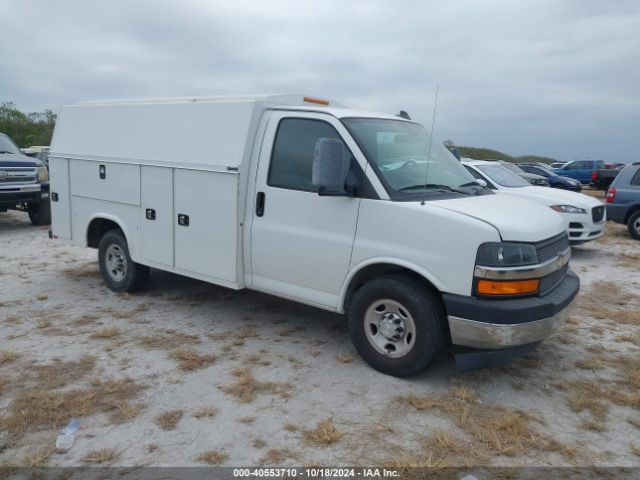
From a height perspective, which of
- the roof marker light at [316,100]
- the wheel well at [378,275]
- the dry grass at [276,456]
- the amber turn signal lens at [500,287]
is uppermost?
the roof marker light at [316,100]

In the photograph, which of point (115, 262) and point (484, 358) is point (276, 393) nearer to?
point (484, 358)

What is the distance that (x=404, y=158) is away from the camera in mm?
4832

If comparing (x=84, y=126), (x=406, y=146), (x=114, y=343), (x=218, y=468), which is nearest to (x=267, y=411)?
(x=218, y=468)

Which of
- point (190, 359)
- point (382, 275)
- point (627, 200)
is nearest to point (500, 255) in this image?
point (382, 275)

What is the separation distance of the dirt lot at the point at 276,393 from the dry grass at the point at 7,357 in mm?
15

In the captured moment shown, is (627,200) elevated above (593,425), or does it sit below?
above

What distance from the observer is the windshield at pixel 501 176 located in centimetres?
1062

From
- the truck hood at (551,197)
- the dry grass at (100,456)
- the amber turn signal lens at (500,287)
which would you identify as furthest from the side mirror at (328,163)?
Answer: the truck hood at (551,197)

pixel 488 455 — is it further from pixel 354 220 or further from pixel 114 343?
pixel 114 343

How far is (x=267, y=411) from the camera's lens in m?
3.96

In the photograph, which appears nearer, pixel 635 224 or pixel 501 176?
pixel 501 176

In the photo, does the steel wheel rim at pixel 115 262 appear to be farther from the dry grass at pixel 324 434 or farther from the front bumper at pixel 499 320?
the front bumper at pixel 499 320

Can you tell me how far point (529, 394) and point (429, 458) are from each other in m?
1.37

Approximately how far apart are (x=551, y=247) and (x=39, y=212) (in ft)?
39.2
